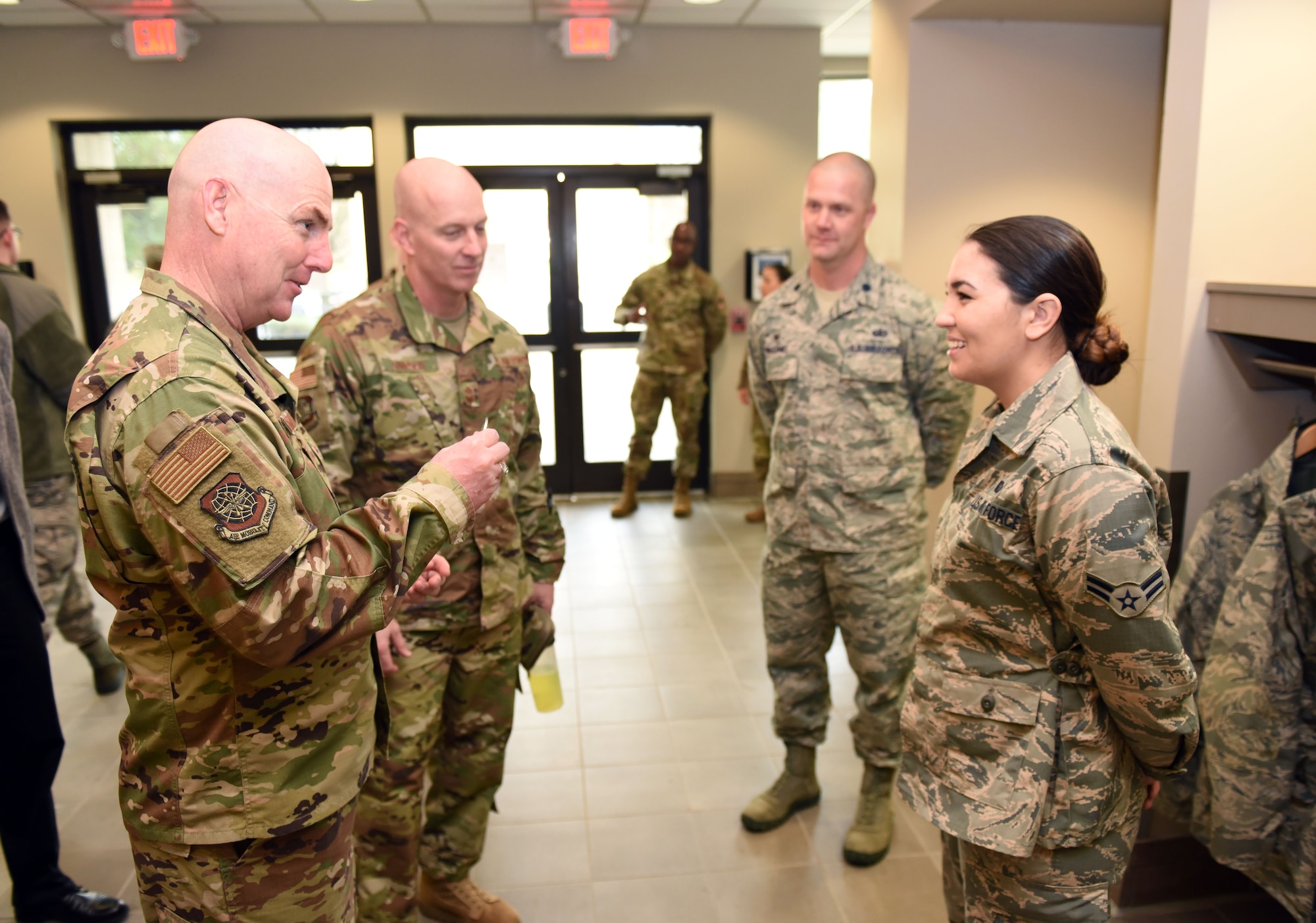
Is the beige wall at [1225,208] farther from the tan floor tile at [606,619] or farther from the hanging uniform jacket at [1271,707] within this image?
the tan floor tile at [606,619]

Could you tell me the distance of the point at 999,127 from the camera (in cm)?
354

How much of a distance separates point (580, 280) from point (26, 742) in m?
4.66

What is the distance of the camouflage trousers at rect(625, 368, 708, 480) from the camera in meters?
5.94

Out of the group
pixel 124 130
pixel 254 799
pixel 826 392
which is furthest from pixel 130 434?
pixel 124 130

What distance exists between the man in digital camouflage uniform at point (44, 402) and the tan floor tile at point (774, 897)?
2.34m

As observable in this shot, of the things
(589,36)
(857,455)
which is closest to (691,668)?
(857,455)

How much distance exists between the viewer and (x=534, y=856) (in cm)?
251

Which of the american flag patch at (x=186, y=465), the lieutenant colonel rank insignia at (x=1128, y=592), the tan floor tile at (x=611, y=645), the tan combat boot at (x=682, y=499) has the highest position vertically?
the american flag patch at (x=186, y=465)

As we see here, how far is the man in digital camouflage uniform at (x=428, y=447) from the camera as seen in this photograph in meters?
1.90

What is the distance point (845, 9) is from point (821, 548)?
4.46 m

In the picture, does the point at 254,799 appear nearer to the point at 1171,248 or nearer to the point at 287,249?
the point at 287,249

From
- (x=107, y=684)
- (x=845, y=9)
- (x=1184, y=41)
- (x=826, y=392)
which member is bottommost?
(x=107, y=684)

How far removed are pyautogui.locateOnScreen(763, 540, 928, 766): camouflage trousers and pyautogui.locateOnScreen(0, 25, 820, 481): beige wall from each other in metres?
4.05

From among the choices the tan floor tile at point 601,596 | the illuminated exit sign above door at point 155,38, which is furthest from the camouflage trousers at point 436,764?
the illuminated exit sign above door at point 155,38
